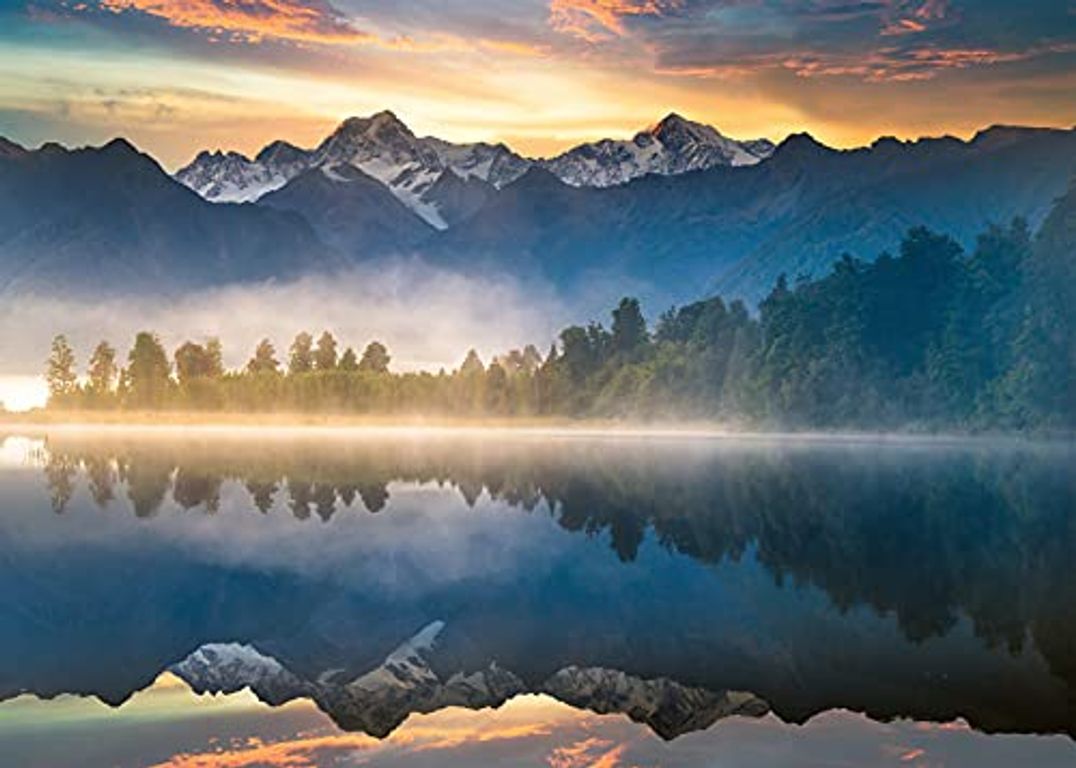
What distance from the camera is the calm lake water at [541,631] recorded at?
77.2ft

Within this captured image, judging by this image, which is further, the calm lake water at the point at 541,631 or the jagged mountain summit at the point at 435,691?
the jagged mountain summit at the point at 435,691

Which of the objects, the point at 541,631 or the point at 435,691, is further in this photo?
the point at 541,631

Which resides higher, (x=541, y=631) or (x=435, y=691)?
(x=435, y=691)

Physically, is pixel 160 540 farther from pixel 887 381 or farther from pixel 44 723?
Answer: pixel 887 381

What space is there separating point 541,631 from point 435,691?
22.7ft

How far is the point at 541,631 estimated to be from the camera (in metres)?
33.8

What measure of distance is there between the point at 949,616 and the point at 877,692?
8.98 metres

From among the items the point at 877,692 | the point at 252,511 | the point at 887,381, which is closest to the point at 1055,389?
the point at 887,381

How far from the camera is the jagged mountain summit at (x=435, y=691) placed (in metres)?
25.0

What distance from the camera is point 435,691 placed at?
2720 cm

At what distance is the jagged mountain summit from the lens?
25047mm

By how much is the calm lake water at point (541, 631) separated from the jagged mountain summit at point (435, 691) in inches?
3.7

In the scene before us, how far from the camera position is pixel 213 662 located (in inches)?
1171

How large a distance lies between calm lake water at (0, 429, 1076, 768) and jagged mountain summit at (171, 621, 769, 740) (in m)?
0.09
